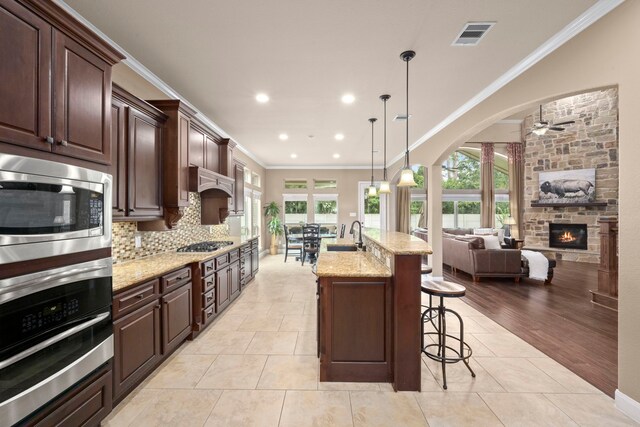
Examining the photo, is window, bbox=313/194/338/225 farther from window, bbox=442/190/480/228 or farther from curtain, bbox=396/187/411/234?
window, bbox=442/190/480/228

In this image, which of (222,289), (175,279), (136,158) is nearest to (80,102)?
(136,158)

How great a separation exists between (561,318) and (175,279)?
183 inches

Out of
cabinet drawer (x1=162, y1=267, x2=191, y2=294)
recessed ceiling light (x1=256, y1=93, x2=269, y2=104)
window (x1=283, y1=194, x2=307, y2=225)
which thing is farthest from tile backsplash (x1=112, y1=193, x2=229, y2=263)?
window (x1=283, y1=194, x2=307, y2=225)

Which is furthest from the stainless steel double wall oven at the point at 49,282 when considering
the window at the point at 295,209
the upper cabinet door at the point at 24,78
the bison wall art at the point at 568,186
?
the bison wall art at the point at 568,186

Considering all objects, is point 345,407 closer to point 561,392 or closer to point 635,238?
point 561,392

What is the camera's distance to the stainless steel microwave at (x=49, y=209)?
119cm

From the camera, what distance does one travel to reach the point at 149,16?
211 centimetres

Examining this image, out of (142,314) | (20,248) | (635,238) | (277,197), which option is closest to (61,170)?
(20,248)

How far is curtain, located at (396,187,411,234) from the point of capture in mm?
9398

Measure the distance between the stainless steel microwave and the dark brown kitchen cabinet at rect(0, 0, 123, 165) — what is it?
0.41 feet

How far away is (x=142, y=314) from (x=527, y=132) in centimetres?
1056

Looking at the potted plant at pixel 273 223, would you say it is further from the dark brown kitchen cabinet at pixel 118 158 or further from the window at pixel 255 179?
the dark brown kitchen cabinet at pixel 118 158

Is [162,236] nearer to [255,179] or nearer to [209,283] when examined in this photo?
[209,283]

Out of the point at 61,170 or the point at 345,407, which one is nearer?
the point at 61,170
